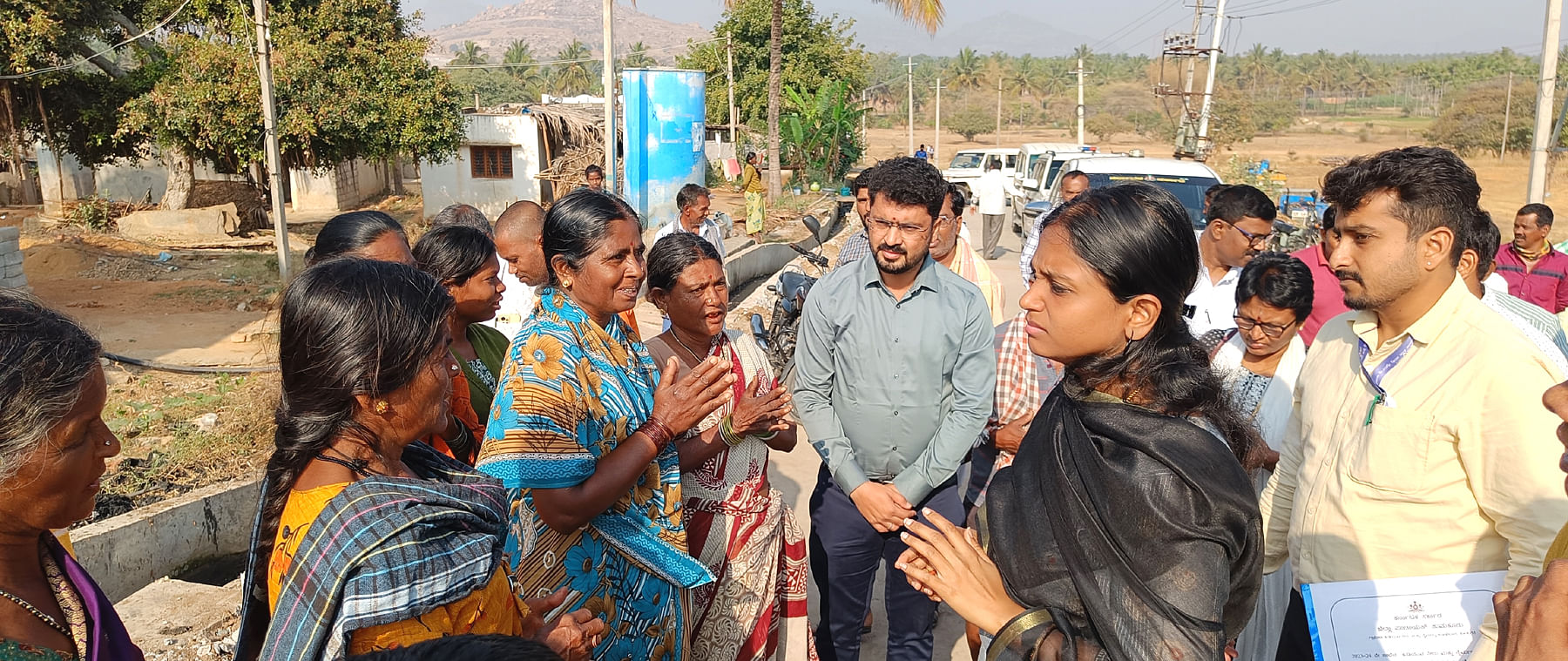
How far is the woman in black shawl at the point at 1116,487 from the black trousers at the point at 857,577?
1367mm

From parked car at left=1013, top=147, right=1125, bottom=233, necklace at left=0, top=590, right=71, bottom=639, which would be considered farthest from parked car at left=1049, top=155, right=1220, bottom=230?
necklace at left=0, top=590, right=71, bottom=639

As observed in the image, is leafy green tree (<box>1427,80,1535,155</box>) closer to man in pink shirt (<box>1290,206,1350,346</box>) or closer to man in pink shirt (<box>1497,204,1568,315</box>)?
man in pink shirt (<box>1497,204,1568,315</box>)

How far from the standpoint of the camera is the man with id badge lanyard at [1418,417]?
1.91m

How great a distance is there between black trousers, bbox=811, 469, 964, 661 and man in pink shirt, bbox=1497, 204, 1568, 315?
15.8ft

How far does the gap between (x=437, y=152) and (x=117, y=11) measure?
4903 mm

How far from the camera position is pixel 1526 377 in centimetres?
192

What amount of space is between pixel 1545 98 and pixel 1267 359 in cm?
852

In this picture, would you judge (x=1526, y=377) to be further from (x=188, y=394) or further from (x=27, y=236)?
(x=27, y=236)

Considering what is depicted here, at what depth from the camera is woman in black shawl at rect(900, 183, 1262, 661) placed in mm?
1469

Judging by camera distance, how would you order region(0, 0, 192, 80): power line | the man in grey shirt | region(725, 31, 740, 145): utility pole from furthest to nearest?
region(725, 31, 740, 145): utility pole, region(0, 0, 192, 80): power line, the man in grey shirt

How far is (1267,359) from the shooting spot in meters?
3.31

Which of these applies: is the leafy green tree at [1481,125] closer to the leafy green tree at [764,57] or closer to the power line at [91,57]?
the leafy green tree at [764,57]

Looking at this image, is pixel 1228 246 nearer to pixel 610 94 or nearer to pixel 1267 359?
pixel 1267 359

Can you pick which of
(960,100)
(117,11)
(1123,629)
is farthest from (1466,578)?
(960,100)
